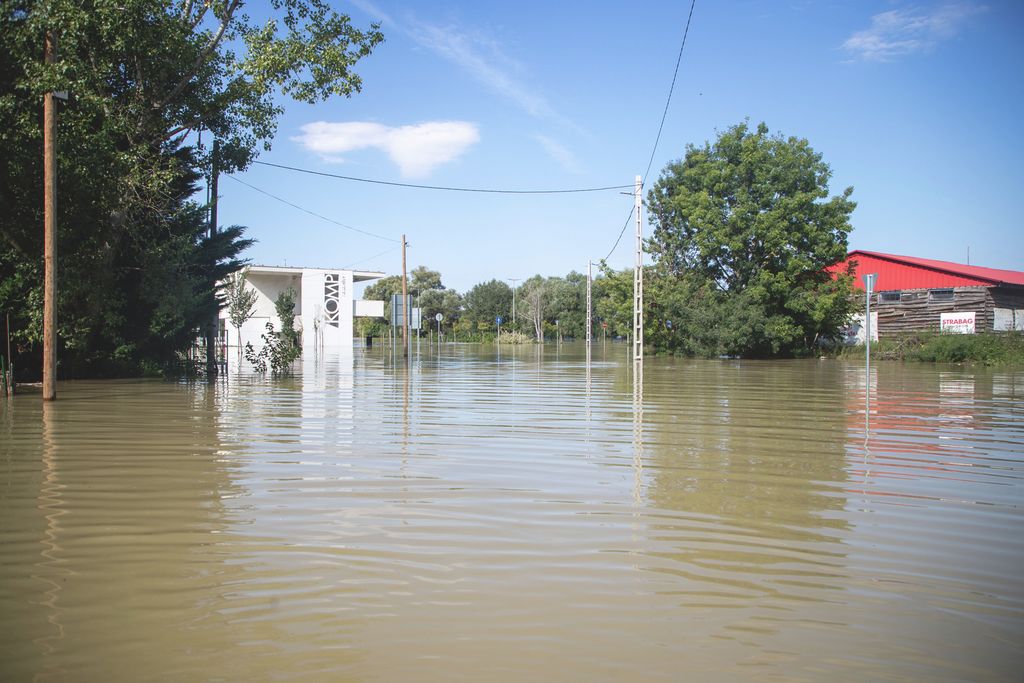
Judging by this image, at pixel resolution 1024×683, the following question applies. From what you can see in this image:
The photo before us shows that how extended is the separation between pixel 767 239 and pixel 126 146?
3136 cm

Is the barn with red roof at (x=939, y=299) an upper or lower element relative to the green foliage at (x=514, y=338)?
upper

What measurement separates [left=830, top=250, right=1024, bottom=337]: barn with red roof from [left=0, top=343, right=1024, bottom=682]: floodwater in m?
37.2

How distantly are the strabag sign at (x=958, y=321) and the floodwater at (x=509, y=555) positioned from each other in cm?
3696

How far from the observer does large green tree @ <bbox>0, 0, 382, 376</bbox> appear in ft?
58.0

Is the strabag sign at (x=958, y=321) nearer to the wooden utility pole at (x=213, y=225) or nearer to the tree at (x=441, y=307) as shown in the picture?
the wooden utility pole at (x=213, y=225)

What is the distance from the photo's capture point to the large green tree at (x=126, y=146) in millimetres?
17688

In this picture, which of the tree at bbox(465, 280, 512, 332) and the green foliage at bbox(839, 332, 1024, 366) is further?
the tree at bbox(465, 280, 512, 332)

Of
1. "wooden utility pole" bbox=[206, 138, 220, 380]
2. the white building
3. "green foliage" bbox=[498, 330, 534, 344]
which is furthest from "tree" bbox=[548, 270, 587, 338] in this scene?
"wooden utility pole" bbox=[206, 138, 220, 380]

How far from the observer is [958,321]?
4228 centimetres

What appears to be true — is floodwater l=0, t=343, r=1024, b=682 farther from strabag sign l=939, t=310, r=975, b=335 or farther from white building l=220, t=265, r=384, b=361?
white building l=220, t=265, r=384, b=361

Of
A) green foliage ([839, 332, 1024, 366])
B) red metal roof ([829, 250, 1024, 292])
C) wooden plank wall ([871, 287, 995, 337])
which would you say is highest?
red metal roof ([829, 250, 1024, 292])

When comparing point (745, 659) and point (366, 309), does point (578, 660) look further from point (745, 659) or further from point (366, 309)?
point (366, 309)

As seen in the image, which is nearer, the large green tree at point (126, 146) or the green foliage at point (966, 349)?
the large green tree at point (126, 146)

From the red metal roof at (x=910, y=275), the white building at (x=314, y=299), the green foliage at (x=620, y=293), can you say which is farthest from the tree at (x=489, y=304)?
the red metal roof at (x=910, y=275)
